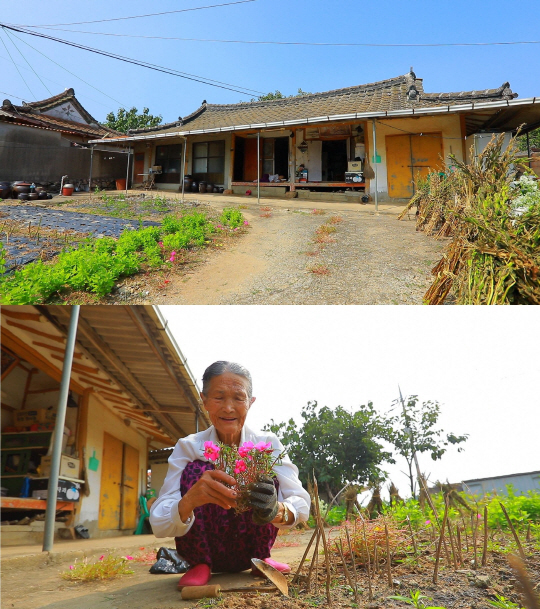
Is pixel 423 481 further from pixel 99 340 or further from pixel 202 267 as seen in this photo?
pixel 202 267

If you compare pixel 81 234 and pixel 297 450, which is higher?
pixel 81 234

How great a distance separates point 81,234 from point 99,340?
3.60 m

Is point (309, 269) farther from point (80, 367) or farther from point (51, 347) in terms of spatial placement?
point (51, 347)

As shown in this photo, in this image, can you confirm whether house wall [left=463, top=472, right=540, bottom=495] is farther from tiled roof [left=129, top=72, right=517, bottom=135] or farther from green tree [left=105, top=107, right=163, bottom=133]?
green tree [left=105, top=107, right=163, bottom=133]

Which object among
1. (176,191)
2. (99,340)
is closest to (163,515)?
(99,340)

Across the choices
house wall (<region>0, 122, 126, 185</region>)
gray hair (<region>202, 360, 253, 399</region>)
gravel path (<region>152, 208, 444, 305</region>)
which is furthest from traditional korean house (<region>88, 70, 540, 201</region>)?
gray hair (<region>202, 360, 253, 399</region>)

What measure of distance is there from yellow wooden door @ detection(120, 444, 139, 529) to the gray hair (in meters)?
6.70

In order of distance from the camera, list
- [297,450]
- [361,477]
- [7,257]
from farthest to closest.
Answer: [7,257]
[361,477]
[297,450]

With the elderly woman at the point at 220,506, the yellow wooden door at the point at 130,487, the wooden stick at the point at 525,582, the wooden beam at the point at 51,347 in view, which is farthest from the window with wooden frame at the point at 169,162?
the wooden stick at the point at 525,582

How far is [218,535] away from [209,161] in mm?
15006

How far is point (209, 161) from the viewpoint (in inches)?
610

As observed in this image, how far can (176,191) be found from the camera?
15.1 metres

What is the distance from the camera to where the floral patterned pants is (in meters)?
1.77

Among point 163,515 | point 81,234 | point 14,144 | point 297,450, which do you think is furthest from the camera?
point 14,144
